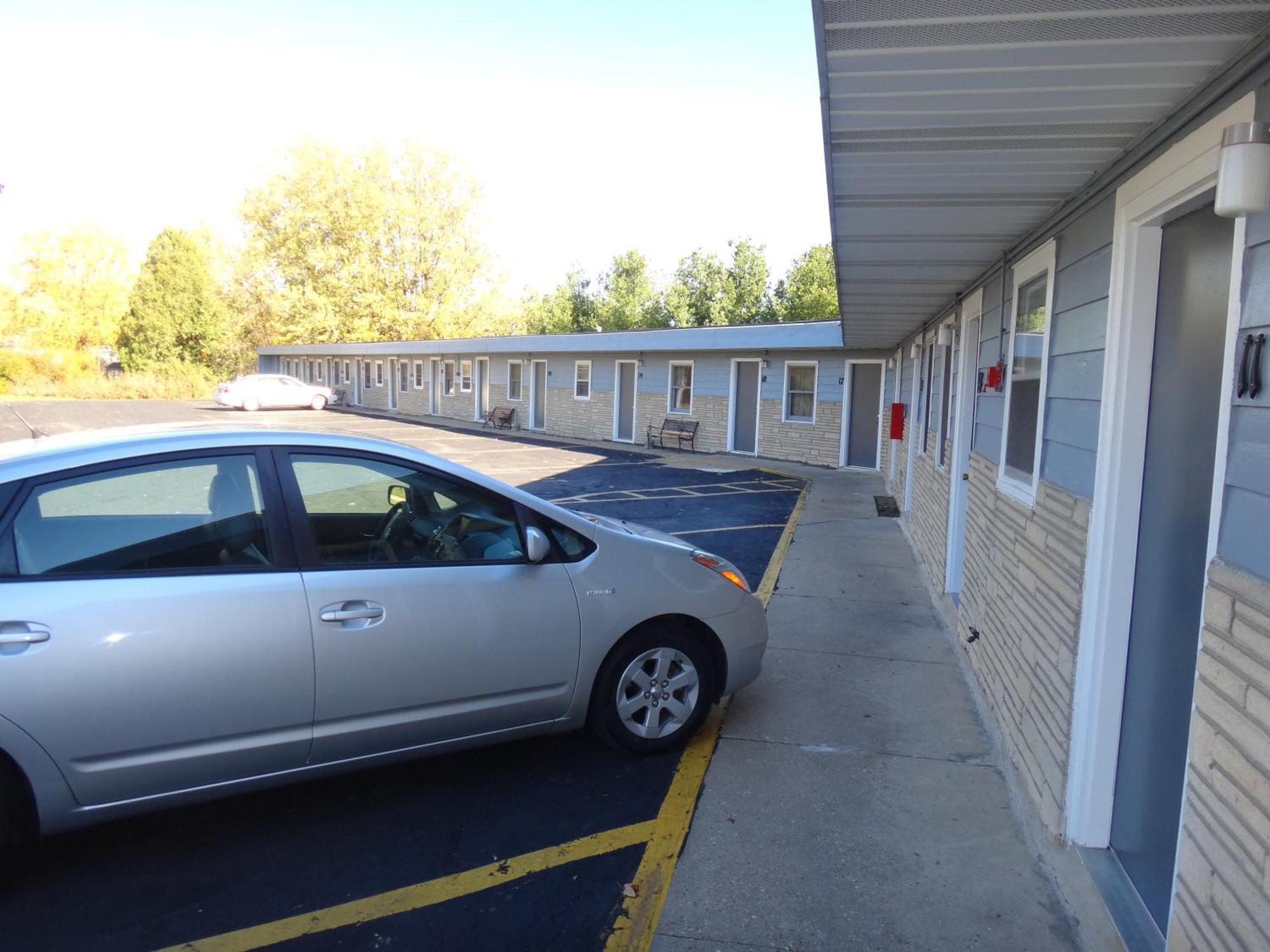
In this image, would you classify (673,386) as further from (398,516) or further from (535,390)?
(398,516)

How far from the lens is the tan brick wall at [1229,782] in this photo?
1.90 metres

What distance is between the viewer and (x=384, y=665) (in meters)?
3.32

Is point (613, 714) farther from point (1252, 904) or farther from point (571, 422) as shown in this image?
point (571, 422)

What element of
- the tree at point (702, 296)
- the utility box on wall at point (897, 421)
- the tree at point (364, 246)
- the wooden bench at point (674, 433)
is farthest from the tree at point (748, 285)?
the utility box on wall at point (897, 421)

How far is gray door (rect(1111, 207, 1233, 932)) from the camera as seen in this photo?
259 centimetres

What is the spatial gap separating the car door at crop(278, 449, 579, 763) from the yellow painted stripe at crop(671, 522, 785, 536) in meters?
6.28

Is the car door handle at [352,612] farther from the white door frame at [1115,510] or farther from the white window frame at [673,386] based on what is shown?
the white window frame at [673,386]

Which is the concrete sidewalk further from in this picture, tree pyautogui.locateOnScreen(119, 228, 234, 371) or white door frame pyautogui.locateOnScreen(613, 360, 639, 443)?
tree pyautogui.locateOnScreen(119, 228, 234, 371)

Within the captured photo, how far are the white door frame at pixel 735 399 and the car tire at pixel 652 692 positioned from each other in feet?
52.0

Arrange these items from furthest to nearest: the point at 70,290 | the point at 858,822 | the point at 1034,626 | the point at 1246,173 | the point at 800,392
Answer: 1. the point at 70,290
2. the point at 800,392
3. the point at 1034,626
4. the point at 858,822
5. the point at 1246,173

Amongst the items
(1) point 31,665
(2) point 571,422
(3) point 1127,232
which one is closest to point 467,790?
(1) point 31,665

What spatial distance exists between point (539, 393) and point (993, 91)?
25.6m

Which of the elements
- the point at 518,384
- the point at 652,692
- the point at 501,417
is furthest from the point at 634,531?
the point at 518,384

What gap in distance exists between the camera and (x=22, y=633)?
272 cm
